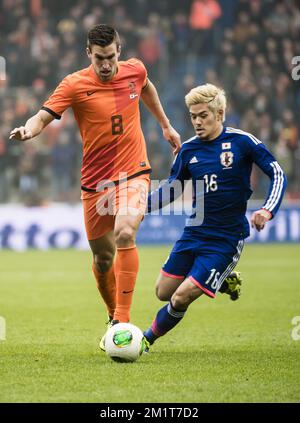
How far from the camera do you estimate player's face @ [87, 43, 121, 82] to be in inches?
269

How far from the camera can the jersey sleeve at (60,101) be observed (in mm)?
6883

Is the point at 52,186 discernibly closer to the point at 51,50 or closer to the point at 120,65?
the point at 51,50

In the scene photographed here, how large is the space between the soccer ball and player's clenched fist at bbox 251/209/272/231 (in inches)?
45.3

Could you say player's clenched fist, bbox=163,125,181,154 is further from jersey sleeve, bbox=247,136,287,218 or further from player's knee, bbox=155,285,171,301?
player's knee, bbox=155,285,171,301

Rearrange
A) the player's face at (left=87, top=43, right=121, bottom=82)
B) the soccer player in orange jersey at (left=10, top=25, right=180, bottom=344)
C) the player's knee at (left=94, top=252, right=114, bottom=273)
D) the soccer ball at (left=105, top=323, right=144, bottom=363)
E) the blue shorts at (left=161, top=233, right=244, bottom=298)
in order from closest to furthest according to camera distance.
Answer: the soccer ball at (left=105, top=323, right=144, bottom=363) → the blue shorts at (left=161, top=233, right=244, bottom=298) → the soccer player in orange jersey at (left=10, top=25, right=180, bottom=344) → the player's face at (left=87, top=43, right=121, bottom=82) → the player's knee at (left=94, top=252, right=114, bottom=273)

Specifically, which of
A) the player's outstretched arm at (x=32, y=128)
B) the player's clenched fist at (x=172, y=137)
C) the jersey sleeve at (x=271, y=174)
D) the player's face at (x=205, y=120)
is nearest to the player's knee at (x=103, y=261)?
the player's clenched fist at (x=172, y=137)

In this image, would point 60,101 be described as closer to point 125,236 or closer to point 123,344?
point 125,236

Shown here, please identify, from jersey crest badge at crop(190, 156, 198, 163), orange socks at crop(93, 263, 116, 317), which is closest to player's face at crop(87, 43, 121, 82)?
jersey crest badge at crop(190, 156, 198, 163)

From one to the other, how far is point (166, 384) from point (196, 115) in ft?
7.06

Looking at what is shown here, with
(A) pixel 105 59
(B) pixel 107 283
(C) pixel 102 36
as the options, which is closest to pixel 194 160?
(A) pixel 105 59

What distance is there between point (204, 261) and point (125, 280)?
0.62 meters

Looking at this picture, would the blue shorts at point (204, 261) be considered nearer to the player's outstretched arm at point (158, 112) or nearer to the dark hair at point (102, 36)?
the player's outstretched arm at point (158, 112)

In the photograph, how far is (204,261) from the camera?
6.54 metres

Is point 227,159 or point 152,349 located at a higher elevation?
point 227,159
